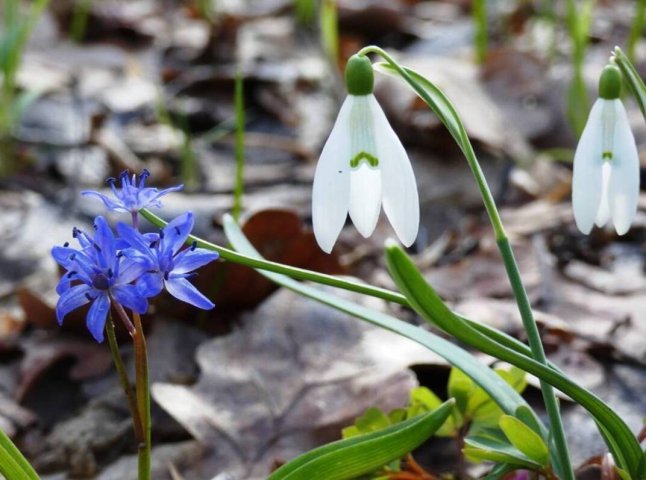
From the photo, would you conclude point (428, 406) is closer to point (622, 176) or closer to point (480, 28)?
point (622, 176)

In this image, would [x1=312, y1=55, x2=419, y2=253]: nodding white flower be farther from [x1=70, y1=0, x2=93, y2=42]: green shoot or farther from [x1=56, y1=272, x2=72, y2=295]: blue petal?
[x1=70, y1=0, x2=93, y2=42]: green shoot

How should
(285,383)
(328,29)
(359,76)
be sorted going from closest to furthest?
(359,76)
(285,383)
(328,29)

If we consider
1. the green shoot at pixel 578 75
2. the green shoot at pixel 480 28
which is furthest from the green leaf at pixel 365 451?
the green shoot at pixel 480 28

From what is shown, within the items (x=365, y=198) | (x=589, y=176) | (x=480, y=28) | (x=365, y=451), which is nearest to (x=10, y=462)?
(x=365, y=451)

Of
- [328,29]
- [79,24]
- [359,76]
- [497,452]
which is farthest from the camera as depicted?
[79,24]

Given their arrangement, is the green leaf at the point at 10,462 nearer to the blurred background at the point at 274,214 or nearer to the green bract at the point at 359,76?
the blurred background at the point at 274,214

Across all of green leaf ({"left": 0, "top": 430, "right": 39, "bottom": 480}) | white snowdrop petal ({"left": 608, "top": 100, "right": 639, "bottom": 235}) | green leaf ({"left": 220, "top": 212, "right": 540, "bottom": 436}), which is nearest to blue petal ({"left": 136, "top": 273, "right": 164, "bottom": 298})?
green leaf ({"left": 0, "top": 430, "right": 39, "bottom": 480})
